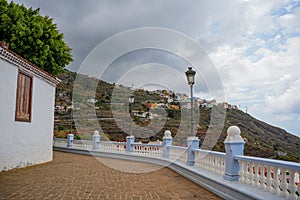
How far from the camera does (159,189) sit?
6973 mm

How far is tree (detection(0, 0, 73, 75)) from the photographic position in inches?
678

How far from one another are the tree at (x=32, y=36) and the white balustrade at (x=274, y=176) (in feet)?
51.9

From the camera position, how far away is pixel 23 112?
34.2ft

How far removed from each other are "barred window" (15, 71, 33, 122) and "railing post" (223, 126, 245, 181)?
23.9 feet

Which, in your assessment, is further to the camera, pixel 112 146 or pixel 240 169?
pixel 112 146

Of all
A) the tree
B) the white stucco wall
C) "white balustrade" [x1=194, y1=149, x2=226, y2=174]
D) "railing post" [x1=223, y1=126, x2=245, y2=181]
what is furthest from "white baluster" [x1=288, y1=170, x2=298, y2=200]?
the tree

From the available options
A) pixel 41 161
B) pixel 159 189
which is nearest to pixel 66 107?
pixel 41 161

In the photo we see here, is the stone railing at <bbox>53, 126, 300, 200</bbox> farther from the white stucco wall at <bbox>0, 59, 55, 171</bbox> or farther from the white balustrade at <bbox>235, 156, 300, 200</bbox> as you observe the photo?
the white stucco wall at <bbox>0, 59, 55, 171</bbox>

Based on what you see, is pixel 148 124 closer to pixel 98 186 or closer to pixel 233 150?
pixel 98 186

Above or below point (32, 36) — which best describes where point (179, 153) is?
below

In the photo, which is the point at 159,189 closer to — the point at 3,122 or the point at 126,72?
the point at 3,122

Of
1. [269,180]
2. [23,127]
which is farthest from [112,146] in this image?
[269,180]

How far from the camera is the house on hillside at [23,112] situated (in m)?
9.08

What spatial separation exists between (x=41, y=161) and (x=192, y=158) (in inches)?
261
